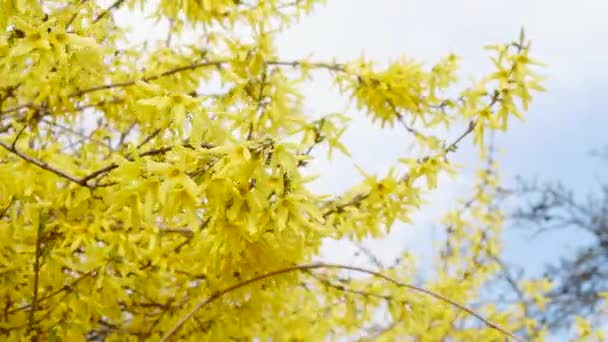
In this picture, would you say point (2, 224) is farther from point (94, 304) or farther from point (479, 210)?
point (479, 210)

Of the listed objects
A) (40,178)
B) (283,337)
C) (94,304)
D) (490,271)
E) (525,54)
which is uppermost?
(490,271)

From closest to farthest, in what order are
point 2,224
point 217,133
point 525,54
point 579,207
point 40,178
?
point 217,133
point 2,224
point 40,178
point 525,54
point 579,207

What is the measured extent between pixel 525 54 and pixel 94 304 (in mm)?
1745

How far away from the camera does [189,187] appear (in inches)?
53.7

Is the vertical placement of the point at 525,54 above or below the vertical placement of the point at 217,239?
above

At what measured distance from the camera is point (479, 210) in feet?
22.4

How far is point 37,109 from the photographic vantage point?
126 inches

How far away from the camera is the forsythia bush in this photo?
4.78 feet

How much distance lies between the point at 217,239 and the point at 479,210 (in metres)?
5.52

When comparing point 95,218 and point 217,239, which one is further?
point 95,218

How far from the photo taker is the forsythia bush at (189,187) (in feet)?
4.78

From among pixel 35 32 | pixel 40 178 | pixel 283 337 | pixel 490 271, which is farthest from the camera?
pixel 490 271

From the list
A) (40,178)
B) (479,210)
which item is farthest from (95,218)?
(479,210)

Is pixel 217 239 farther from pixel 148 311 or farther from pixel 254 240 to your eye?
pixel 148 311
